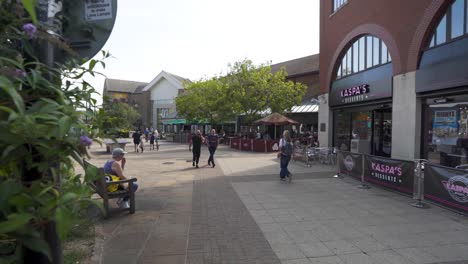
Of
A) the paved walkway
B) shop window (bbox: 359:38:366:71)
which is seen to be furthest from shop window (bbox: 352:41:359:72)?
the paved walkway

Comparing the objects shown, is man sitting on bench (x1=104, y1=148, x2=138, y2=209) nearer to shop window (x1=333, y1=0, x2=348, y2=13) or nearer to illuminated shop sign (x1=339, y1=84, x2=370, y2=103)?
illuminated shop sign (x1=339, y1=84, x2=370, y2=103)

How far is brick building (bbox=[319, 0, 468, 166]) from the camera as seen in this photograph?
33.2ft

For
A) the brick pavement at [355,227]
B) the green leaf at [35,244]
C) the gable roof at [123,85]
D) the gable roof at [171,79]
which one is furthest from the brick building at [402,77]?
the gable roof at [123,85]

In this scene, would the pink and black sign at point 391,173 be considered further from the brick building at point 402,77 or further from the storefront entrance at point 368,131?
the storefront entrance at point 368,131

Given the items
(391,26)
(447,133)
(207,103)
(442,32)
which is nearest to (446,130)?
(447,133)

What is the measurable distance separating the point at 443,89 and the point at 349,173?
4.10 m

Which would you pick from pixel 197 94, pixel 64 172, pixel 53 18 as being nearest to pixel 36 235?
pixel 64 172

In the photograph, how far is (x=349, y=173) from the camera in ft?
33.3

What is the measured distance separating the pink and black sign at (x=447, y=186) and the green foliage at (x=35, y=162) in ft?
22.5

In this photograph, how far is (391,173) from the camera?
8.11 metres

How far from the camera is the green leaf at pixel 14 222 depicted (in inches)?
39.1

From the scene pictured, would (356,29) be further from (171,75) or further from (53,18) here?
(171,75)

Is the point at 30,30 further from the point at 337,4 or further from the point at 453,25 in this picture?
the point at 337,4

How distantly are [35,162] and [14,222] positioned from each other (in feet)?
0.91
